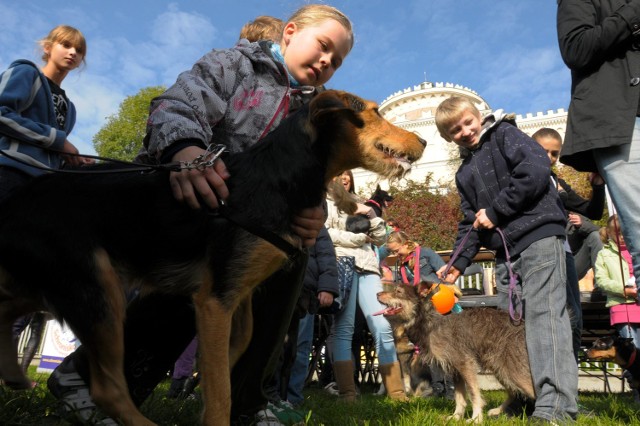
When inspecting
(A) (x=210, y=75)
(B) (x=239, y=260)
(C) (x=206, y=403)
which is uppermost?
(A) (x=210, y=75)

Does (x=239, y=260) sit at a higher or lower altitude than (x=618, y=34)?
lower

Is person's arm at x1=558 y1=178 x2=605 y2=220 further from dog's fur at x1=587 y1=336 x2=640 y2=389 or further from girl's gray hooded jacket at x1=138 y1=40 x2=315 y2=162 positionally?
girl's gray hooded jacket at x1=138 y1=40 x2=315 y2=162

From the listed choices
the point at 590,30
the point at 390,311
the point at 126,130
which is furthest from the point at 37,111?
the point at 126,130

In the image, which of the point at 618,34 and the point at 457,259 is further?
the point at 457,259

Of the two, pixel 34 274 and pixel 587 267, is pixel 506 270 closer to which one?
pixel 34 274

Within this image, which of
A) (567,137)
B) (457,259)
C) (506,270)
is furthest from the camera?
(457,259)

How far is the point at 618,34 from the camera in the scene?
301 cm

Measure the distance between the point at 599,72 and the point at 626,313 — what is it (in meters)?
4.59

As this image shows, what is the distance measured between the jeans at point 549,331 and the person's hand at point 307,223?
2.13 metres

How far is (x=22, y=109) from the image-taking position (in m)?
3.24

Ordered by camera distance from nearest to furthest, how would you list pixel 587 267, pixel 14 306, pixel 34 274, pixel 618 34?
1. pixel 34 274
2. pixel 14 306
3. pixel 618 34
4. pixel 587 267

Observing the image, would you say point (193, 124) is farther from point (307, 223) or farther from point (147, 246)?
point (307, 223)

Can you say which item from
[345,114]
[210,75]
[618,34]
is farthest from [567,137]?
[210,75]

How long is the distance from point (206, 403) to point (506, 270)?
294 centimetres
